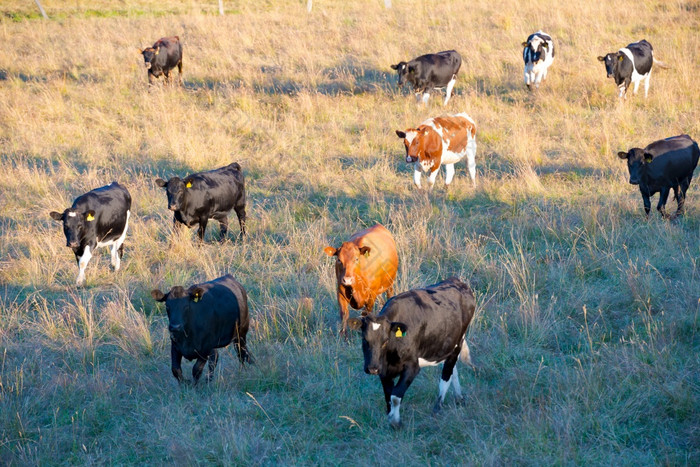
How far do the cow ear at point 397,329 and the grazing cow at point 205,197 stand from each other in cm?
474

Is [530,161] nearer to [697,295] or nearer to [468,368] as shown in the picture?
[697,295]

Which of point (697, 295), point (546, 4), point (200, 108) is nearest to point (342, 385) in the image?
point (697, 295)

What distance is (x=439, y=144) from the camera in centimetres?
1086

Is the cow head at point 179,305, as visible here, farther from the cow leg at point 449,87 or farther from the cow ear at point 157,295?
the cow leg at point 449,87

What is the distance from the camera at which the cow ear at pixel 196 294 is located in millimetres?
5617

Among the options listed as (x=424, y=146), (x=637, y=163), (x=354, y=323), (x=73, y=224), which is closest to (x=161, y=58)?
(x=424, y=146)

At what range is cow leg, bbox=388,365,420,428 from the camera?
16.5ft

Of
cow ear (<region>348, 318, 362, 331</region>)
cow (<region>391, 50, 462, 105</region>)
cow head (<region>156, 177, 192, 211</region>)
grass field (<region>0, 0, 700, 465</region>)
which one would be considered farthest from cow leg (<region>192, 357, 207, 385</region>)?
cow (<region>391, 50, 462, 105</region>)

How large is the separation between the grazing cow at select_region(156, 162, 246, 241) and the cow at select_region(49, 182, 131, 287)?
0.60 metres

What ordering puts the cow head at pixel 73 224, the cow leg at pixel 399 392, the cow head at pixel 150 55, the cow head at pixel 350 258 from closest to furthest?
the cow leg at pixel 399 392 < the cow head at pixel 350 258 < the cow head at pixel 73 224 < the cow head at pixel 150 55

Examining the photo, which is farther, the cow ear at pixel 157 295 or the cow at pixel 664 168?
the cow at pixel 664 168

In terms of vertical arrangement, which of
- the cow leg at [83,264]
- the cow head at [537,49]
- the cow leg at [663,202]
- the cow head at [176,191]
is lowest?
the cow leg at [83,264]

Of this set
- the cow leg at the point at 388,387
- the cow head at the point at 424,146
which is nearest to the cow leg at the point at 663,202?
the cow head at the point at 424,146

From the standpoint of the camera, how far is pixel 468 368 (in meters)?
6.09
